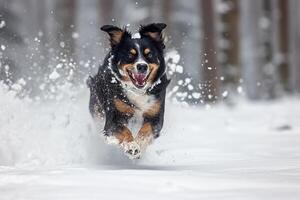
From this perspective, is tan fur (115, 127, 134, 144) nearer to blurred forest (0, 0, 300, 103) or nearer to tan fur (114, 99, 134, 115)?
tan fur (114, 99, 134, 115)

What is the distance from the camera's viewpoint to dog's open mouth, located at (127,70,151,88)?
6.82 metres

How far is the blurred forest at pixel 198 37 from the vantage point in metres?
18.8

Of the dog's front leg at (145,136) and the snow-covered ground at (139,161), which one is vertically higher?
the dog's front leg at (145,136)

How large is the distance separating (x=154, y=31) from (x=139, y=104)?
80 cm

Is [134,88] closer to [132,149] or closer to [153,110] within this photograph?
[153,110]

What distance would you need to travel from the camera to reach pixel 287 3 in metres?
27.3

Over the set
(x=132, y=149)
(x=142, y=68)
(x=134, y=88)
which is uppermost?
(x=142, y=68)

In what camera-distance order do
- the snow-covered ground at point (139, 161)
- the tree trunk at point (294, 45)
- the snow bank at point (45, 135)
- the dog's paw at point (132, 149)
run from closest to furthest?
the snow-covered ground at point (139, 161) → the dog's paw at point (132, 149) → the snow bank at point (45, 135) → the tree trunk at point (294, 45)

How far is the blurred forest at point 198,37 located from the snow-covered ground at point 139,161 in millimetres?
5651

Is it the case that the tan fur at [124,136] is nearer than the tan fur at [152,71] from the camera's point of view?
Yes

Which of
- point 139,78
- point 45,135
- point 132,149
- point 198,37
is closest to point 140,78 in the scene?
point 139,78

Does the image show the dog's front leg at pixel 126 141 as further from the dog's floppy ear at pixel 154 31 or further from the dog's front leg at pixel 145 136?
the dog's floppy ear at pixel 154 31

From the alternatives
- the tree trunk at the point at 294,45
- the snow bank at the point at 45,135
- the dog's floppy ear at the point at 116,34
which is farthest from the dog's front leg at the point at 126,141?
the tree trunk at the point at 294,45

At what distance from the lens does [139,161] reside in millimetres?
7449
